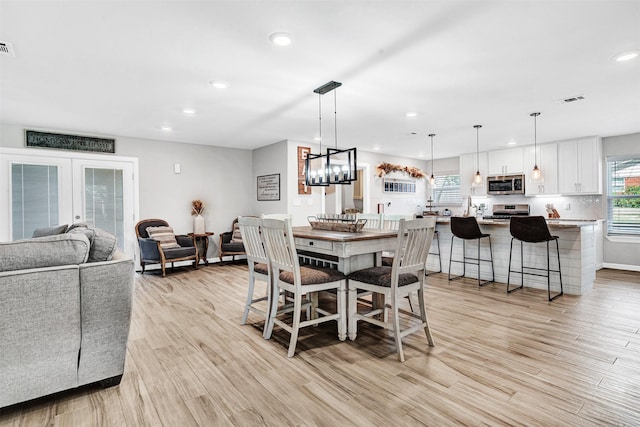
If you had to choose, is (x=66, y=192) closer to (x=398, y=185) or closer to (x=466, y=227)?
A: (x=466, y=227)

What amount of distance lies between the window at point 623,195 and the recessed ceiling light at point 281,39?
653cm

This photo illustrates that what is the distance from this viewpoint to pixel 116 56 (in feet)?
8.74

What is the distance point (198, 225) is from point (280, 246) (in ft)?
13.5

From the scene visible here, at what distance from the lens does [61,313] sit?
1827 millimetres

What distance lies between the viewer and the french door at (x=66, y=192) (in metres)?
4.84

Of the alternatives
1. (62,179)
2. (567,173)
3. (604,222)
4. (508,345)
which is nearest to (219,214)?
(62,179)

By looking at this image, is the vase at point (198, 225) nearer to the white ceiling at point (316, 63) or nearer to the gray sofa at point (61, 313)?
the white ceiling at point (316, 63)

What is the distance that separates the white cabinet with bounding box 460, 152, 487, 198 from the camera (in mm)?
7410

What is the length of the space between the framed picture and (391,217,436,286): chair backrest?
13.0ft

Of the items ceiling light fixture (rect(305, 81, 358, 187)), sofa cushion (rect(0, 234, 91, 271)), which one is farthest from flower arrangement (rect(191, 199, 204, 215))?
sofa cushion (rect(0, 234, 91, 271))

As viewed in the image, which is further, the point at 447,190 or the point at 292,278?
the point at 447,190

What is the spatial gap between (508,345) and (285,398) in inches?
71.9

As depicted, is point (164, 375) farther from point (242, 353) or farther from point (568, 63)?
point (568, 63)

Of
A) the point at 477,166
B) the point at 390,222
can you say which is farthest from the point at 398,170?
the point at 390,222
